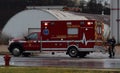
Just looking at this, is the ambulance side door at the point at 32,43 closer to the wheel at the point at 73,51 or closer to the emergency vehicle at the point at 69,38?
the emergency vehicle at the point at 69,38

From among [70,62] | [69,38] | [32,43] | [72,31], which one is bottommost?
[70,62]

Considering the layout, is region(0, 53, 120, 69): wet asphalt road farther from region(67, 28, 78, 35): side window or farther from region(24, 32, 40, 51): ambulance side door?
region(24, 32, 40, 51): ambulance side door

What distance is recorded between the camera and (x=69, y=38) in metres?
31.3

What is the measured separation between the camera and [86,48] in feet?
102

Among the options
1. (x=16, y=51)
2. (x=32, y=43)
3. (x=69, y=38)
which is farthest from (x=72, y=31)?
(x=16, y=51)

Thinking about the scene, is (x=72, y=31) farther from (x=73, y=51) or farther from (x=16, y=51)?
(x=16, y=51)

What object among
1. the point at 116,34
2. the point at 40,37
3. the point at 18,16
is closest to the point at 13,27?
the point at 18,16

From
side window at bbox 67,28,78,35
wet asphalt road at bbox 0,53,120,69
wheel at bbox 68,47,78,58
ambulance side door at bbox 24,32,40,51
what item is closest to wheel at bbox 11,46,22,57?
ambulance side door at bbox 24,32,40,51

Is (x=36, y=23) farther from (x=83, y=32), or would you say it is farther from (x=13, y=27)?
(x=83, y=32)

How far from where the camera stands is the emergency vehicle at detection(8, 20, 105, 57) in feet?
101

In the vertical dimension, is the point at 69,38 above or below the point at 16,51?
above

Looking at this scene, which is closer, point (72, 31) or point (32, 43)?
point (72, 31)

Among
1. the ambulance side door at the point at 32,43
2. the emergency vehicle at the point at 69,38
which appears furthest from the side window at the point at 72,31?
the ambulance side door at the point at 32,43


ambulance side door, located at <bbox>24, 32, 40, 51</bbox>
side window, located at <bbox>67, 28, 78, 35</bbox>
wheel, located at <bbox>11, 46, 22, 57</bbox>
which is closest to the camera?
side window, located at <bbox>67, 28, 78, 35</bbox>
